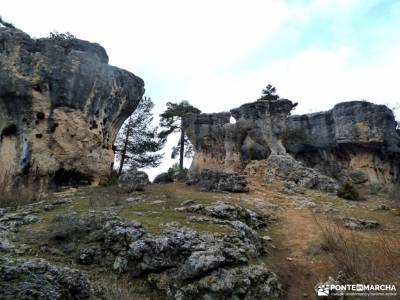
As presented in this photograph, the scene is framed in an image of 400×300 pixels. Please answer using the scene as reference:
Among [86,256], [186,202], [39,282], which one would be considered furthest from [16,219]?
[39,282]

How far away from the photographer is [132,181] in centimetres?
1997

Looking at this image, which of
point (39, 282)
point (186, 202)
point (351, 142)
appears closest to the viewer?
point (39, 282)

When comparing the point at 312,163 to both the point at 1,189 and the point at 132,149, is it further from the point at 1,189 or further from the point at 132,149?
the point at 1,189

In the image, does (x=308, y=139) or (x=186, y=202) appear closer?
(x=186, y=202)

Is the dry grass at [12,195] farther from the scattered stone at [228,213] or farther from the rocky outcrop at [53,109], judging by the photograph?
the scattered stone at [228,213]

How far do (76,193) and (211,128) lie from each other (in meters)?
17.4

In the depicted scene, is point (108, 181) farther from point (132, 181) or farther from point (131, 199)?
point (131, 199)

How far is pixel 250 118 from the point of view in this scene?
31766 mm

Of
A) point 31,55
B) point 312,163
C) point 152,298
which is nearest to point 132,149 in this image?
point 31,55

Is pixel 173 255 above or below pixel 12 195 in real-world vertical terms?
below

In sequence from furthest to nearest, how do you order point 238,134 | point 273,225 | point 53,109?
point 238,134 → point 53,109 → point 273,225

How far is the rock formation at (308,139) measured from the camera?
31109mm

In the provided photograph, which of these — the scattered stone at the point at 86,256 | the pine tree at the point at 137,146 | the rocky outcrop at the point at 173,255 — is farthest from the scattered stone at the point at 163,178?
the scattered stone at the point at 86,256

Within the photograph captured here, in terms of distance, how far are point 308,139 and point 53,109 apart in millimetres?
21787
